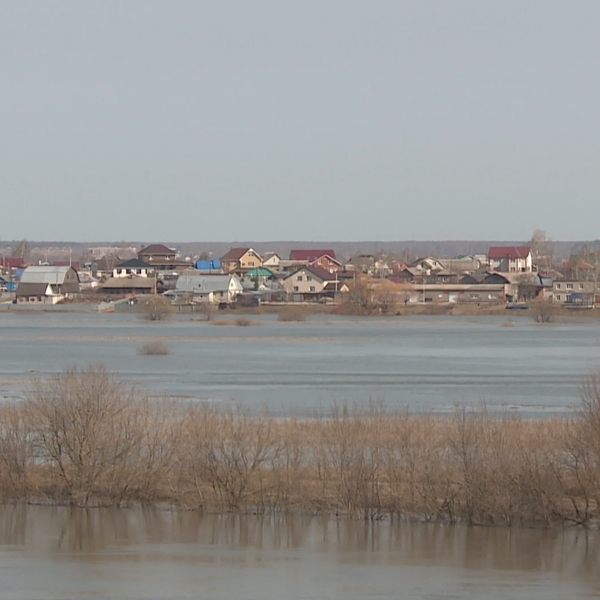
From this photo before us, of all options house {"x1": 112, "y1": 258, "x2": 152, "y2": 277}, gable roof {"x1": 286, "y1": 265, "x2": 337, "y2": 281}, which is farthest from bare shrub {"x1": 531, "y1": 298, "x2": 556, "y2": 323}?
house {"x1": 112, "y1": 258, "x2": 152, "y2": 277}

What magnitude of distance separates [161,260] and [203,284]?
1042 inches

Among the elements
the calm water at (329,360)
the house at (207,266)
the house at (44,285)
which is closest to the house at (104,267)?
the house at (207,266)

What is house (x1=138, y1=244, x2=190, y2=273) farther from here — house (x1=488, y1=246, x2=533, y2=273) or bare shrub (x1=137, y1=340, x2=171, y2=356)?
bare shrub (x1=137, y1=340, x2=171, y2=356)

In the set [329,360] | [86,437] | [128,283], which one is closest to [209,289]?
[128,283]

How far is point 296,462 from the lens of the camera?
1259cm

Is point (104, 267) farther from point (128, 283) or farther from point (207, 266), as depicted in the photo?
point (128, 283)

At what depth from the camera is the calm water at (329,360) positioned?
23703 millimetres

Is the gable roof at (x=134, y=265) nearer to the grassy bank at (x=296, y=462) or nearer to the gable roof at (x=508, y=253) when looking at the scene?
the gable roof at (x=508, y=253)

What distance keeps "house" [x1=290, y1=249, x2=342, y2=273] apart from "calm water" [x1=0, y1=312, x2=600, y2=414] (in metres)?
42.0

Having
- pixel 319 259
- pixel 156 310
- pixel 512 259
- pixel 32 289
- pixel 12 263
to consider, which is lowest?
pixel 156 310

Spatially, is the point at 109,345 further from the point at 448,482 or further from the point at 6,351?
the point at 448,482

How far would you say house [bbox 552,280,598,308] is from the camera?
240 feet

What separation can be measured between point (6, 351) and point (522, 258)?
77.9m

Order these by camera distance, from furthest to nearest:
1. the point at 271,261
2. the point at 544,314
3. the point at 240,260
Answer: the point at 271,261 < the point at 240,260 < the point at 544,314
